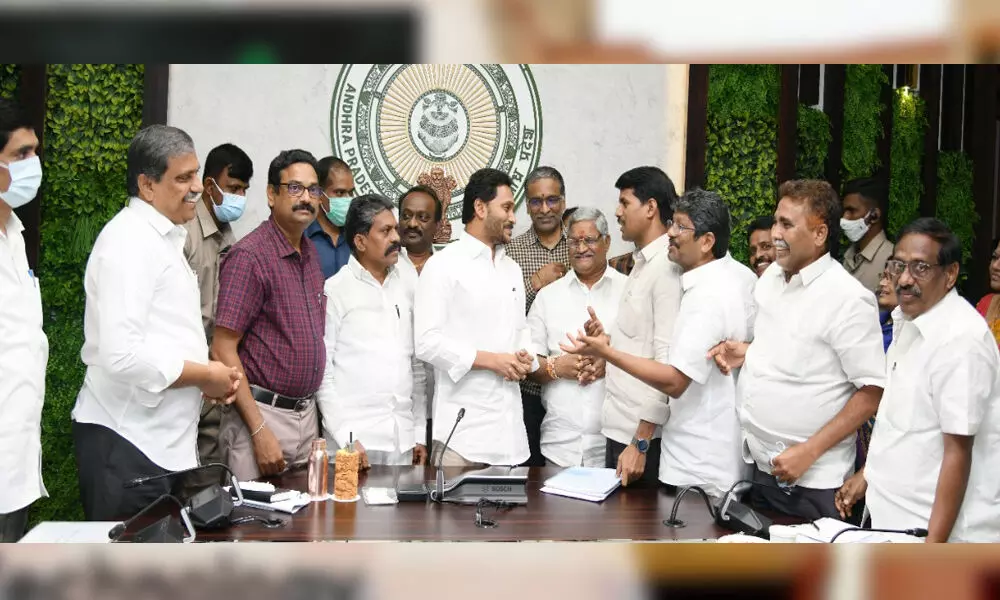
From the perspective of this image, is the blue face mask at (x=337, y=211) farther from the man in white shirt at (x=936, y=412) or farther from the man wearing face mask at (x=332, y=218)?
the man in white shirt at (x=936, y=412)

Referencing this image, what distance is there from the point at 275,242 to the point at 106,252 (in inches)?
30.4

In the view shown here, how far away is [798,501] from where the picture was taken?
9.47 ft

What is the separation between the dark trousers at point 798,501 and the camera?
2826mm

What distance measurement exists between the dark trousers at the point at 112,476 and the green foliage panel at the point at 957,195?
21.6 feet

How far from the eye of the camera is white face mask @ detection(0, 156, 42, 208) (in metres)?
2.50

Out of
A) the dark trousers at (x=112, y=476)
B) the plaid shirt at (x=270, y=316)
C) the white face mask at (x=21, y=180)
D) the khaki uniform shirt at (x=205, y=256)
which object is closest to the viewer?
the white face mask at (x=21, y=180)

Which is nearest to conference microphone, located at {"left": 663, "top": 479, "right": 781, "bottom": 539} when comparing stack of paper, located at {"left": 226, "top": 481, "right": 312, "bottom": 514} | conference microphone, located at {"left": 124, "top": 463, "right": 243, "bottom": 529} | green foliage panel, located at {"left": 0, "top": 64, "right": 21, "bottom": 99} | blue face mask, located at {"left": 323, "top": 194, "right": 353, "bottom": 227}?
stack of paper, located at {"left": 226, "top": 481, "right": 312, "bottom": 514}

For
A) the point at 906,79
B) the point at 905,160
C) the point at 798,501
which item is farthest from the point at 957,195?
the point at 798,501

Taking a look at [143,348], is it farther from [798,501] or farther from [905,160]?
[905,160]

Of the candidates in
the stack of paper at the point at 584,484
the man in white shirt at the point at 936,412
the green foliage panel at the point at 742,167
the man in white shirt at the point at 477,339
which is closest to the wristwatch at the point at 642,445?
the stack of paper at the point at 584,484

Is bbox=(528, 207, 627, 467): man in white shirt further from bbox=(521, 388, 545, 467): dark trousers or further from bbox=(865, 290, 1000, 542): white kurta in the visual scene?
bbox=(865, 290, 1000, 542): white kurta

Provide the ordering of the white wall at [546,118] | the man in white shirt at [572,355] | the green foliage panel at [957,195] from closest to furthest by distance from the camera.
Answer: the man in white shirt at [572,355] < the white wall at [546,118] < the green foliage panel at [957,195]

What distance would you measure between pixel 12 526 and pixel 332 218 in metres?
2.24

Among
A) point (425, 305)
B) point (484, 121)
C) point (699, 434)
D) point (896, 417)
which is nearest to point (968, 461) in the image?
point (896, 417)
